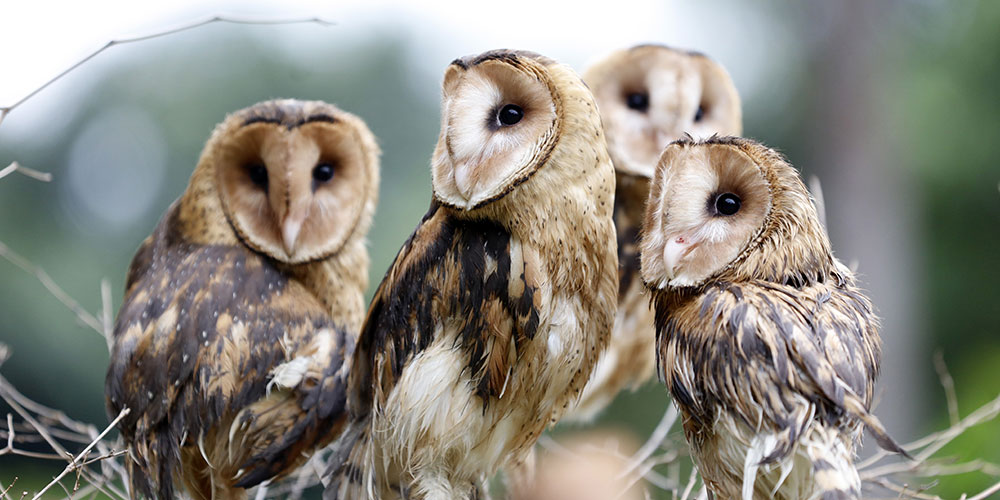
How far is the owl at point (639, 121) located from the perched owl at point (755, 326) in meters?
0.79

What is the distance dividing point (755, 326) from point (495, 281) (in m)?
0.46

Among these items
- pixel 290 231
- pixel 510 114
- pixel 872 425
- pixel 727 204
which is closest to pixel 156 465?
pixel 290 231

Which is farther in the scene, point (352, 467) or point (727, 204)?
point (352, 467)

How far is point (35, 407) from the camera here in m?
2.11

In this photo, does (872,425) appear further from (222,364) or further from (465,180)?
(222,364)

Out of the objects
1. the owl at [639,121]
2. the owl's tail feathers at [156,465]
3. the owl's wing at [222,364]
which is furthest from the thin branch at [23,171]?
the owl at [639,121]

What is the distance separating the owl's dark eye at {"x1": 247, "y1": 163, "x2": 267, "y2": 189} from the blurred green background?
209cm

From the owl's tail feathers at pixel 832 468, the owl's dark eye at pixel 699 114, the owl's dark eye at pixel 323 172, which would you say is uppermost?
the owl's dark eye at pixel 699 114

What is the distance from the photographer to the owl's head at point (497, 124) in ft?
4.87

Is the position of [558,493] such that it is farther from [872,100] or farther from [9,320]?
[872,100]

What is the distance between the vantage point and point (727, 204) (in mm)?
1437

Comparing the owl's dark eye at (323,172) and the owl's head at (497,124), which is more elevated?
the owl's head at (497,124)

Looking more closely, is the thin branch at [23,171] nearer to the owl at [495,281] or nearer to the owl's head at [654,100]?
the owl at [495,281]

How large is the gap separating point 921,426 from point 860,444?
3674 millimetres
